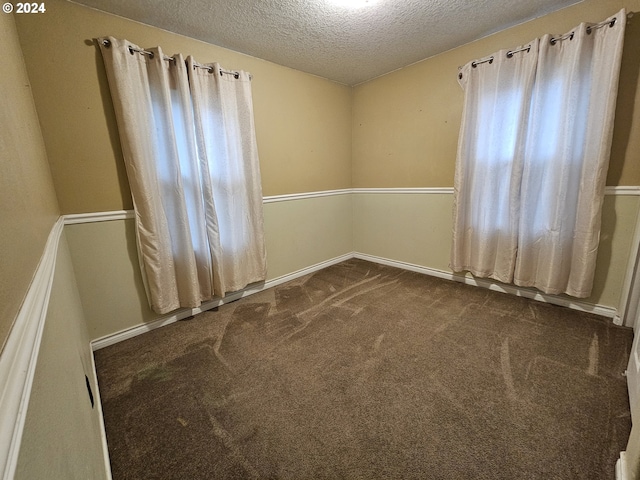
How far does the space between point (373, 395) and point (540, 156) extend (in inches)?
81.7

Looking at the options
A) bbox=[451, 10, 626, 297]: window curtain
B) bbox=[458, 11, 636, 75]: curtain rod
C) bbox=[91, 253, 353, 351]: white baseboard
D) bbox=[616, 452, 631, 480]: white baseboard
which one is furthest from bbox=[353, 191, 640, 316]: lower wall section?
bbox=[616, 452, 631, 480]: white baseboard

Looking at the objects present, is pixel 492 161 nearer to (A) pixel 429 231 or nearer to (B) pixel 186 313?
(A) pixel 429 231

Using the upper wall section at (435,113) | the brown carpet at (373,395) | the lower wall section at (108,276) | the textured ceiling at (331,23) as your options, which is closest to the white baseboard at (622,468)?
the brown carpet at (373,395)

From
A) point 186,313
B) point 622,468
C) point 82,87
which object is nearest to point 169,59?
point 82,87

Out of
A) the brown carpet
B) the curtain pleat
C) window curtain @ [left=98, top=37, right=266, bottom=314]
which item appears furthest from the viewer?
the curtain pleat

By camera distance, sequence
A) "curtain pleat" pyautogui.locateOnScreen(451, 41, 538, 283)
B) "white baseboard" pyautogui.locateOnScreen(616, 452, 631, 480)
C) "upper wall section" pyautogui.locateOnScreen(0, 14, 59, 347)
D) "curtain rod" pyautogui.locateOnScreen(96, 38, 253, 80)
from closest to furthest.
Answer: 1. "upper wall section" pyautogui.locateOnScreen(0, 14, 59, 347)
2. "white baseboard" pyautogui.locateOnScreen(616, 452, 631, 480)
3. "curtain rod" pyautogui.locateOnScreen(96, 38, 253, 80)
4. "curtain pleat" pyautogui.locateOnScreen(451, 41, 538, 283)

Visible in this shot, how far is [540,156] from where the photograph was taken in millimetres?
1941

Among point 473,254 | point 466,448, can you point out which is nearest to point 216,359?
point 466,448

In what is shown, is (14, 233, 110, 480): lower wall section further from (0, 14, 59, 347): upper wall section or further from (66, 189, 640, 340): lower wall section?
(66, 189, 640, 340): lower wall section

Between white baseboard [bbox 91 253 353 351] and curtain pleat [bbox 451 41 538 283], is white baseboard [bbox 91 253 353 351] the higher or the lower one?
the lower one

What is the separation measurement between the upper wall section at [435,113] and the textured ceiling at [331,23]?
10 cm

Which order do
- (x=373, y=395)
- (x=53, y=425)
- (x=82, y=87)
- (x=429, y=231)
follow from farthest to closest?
(x=429, y=231) < (x=82, y=87) < (x=373, y=395) < (x=53, y=425)

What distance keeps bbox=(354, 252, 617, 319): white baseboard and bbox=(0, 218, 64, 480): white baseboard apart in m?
2.86

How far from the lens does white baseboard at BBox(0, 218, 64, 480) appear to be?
252 millimetres
